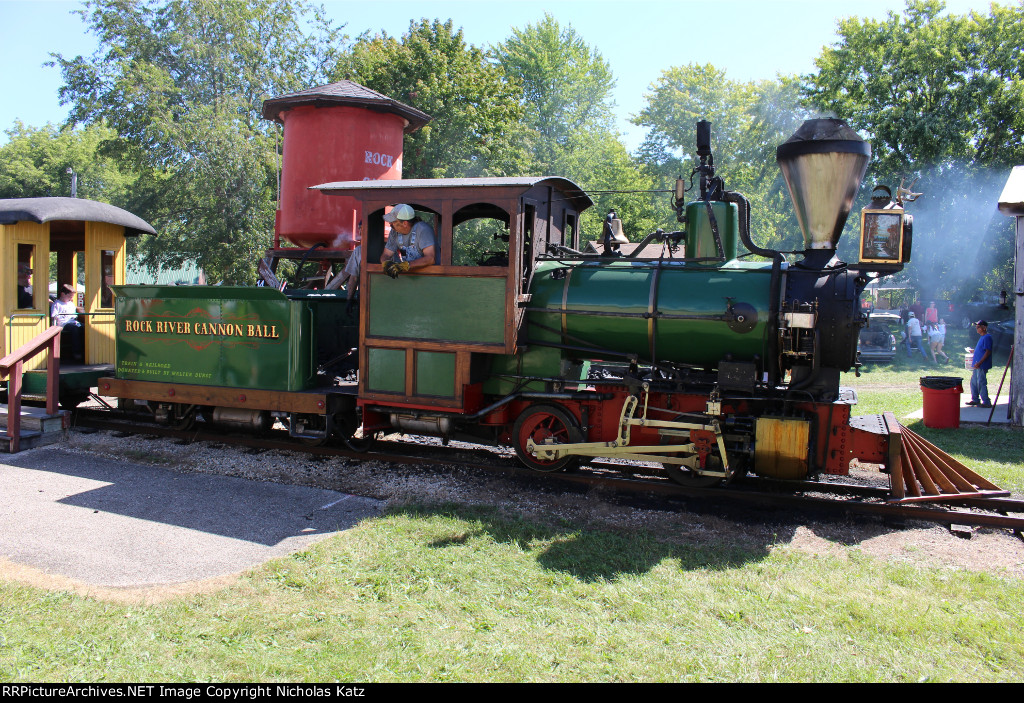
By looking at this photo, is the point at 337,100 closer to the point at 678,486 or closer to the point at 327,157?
the point at 327,157

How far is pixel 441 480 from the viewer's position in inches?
277

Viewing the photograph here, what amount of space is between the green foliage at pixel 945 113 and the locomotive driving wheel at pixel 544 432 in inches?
790

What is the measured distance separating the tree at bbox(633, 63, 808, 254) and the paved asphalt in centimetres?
3377

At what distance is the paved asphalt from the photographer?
4969 mm

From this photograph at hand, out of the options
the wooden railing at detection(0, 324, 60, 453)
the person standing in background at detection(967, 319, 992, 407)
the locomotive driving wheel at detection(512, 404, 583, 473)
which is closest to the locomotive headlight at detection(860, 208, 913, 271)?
the locomotive driving wheel at detection(512, 404, 583, 473)

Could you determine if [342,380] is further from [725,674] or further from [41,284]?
[725,674]

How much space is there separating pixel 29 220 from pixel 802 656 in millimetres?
9986

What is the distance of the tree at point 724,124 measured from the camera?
3725 centimetres

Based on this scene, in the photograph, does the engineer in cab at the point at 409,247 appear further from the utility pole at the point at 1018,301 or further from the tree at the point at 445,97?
the tree at the point at 445,97

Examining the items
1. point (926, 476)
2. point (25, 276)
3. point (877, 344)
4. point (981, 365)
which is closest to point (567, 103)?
point (877, 344)

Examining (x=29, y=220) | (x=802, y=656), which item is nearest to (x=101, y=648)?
(x=802, y=656)

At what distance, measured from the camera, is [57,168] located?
41.1 meters

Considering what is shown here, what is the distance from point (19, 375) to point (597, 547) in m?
7.20

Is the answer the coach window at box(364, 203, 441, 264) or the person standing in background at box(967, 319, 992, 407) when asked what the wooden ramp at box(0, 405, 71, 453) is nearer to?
the coach window at box(364, 203, 441, 264)
